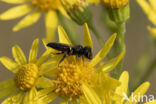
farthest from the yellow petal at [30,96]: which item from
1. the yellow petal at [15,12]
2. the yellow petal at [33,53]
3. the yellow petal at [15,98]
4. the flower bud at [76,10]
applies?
the yellow petal at [15,12]

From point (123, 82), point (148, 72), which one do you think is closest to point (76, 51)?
point (123, 82)

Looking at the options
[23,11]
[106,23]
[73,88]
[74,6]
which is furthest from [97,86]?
[23,11]

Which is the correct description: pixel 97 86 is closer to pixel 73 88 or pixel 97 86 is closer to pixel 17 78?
pixel 73 88

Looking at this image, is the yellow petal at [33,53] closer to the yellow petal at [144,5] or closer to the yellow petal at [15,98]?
the yellow petal at [15,98]

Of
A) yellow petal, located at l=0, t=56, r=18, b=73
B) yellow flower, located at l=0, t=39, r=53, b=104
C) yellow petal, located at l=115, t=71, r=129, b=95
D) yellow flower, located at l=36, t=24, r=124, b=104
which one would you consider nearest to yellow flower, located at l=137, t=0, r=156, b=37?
Result: yellow flower, located at l=36, t=24, r=124, b=104

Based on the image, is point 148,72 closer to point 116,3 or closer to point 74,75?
point 116,3

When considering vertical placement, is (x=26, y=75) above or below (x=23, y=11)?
below
